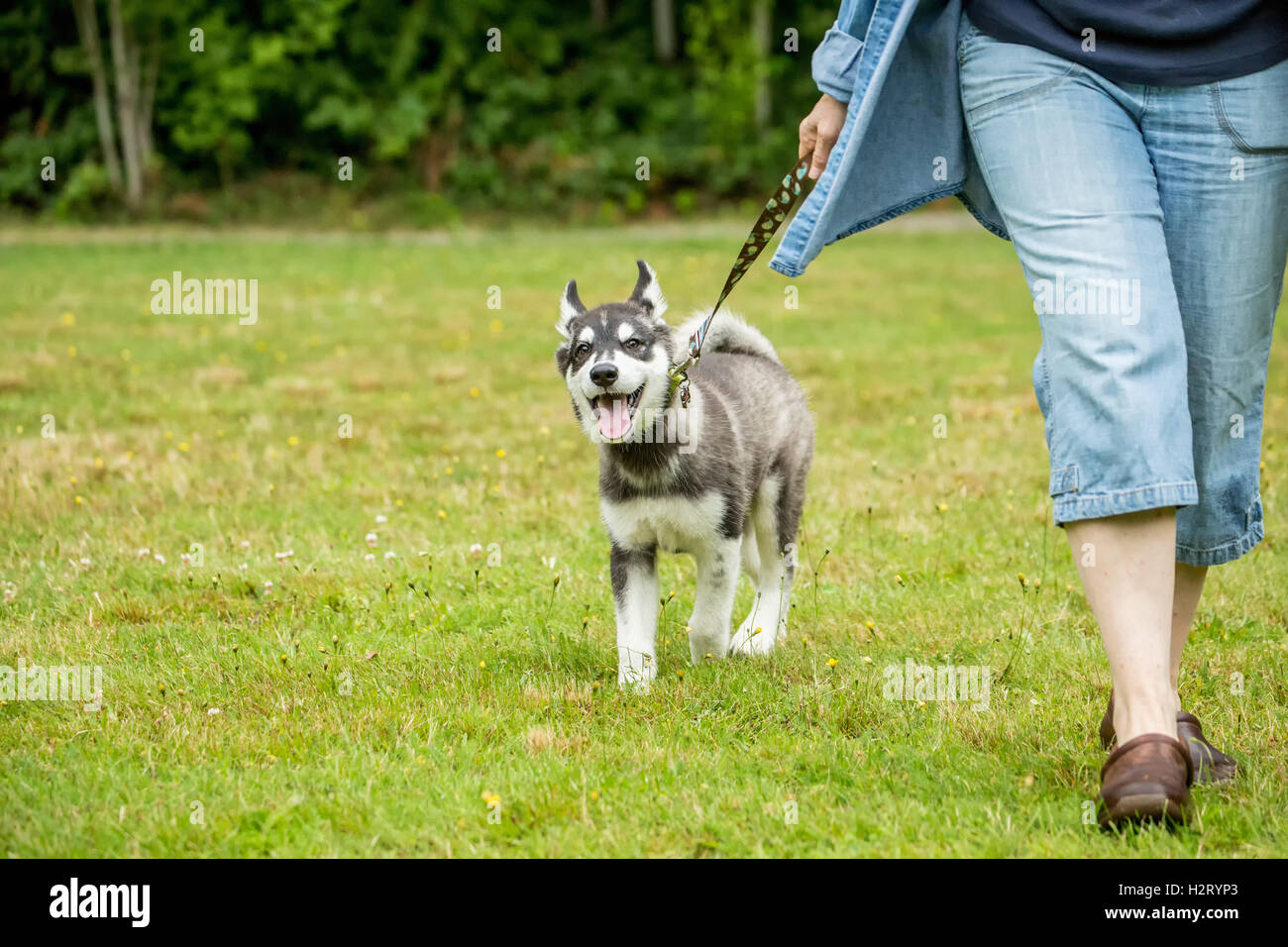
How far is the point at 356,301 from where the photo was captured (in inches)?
530

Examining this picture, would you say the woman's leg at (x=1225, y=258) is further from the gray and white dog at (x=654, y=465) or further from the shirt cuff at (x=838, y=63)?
the gray and white dog at (x=654, y=465)

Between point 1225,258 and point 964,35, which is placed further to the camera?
point 964,35

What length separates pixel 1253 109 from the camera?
2.83m

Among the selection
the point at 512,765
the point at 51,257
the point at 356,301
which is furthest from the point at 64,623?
the point at 51,257

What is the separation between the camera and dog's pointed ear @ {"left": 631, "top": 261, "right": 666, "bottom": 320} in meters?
4.34

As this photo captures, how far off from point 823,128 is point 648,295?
3.97 ft

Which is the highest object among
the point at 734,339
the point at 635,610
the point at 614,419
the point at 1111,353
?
the point at 734,339

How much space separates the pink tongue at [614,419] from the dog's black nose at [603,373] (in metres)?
0.11

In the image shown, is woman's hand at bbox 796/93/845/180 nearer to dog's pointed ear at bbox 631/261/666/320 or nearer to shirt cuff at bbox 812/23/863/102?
shirt cuff at bbox 812/23/863/102

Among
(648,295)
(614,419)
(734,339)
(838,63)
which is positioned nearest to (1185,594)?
(838,63)

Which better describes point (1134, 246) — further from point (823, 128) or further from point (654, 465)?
point (654, 465)

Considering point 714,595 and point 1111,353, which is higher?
point 1111,353

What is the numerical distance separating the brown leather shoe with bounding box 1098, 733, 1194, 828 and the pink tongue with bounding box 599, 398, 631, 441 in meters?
1.71

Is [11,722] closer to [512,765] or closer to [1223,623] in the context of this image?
[512,765]
